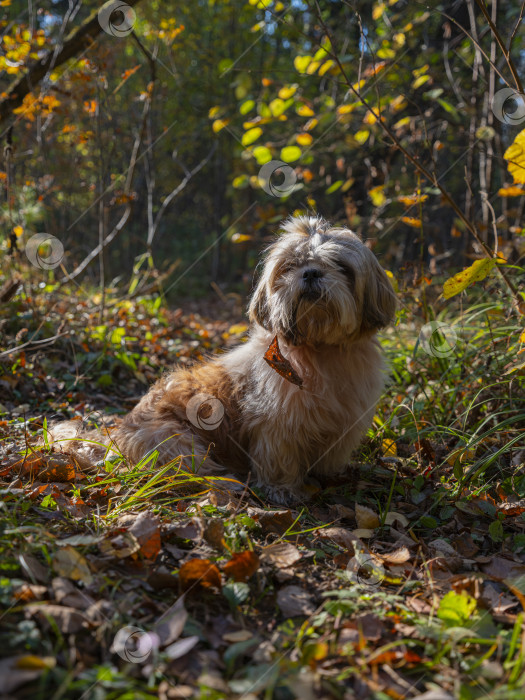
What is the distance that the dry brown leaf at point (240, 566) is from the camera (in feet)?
6.34

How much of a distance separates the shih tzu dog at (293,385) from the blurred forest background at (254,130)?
0.76 meters

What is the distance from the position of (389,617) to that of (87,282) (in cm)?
737

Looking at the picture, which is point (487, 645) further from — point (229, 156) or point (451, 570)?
point (229, 156)

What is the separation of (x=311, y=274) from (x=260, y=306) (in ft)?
1.55

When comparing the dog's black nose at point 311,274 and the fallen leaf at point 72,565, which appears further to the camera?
the dog's black nose at point 311,274

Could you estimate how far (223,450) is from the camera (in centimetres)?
341

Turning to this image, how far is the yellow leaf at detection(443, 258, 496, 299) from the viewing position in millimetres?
2615

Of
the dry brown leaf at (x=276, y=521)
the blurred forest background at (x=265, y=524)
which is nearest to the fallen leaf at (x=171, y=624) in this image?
the blurred forest background at (x=265, y=524)

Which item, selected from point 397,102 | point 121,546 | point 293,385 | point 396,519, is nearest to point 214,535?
point 121,546

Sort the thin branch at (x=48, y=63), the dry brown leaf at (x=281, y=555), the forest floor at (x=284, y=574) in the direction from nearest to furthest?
1. the forest floor at (x=284, y=574)
2. the dry brown leaf at (x=281, y=555)
3. the thin branch at (x=48, y=63)

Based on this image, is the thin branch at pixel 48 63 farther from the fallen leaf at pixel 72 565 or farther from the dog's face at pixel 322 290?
the fallen leaf at pixel 72 565

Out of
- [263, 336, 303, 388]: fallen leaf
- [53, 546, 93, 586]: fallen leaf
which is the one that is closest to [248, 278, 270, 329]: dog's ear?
[263, 336, 303, 388]: fallen leaf

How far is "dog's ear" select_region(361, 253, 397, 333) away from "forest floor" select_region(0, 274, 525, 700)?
2.61ft

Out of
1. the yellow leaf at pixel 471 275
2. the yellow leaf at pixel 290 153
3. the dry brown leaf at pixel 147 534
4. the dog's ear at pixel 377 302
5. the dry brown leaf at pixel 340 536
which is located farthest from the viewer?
the yellow leaf at pixel 290 153
